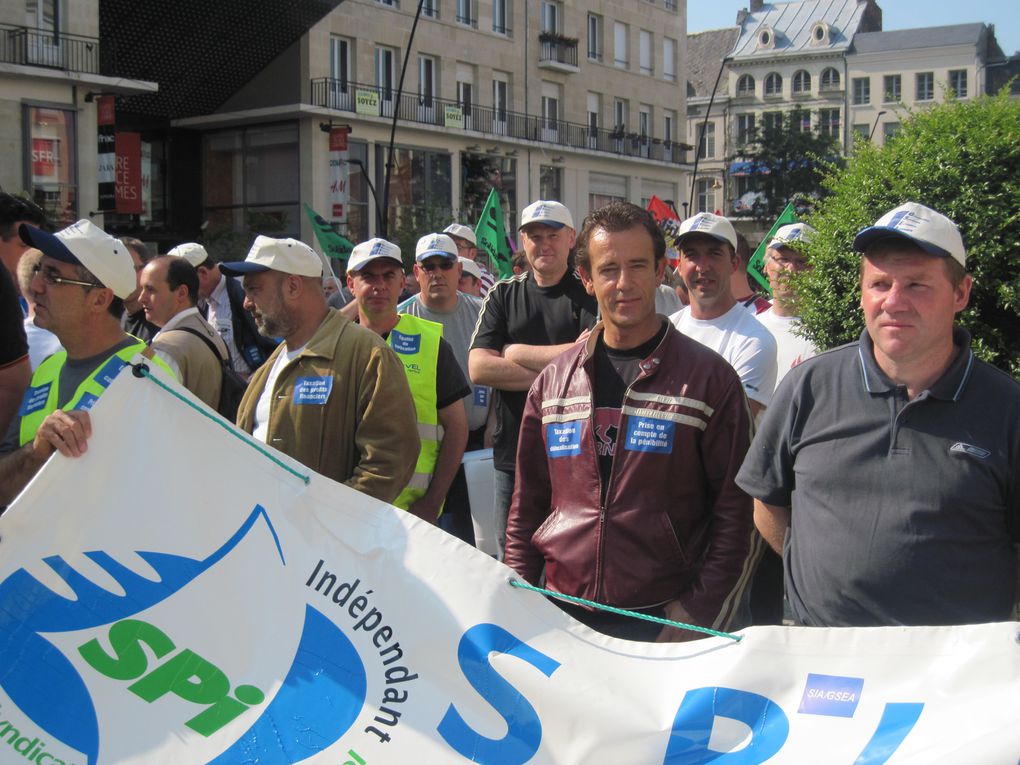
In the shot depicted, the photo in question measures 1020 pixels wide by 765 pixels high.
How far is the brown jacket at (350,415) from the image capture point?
404cm

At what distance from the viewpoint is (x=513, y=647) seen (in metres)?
2.77

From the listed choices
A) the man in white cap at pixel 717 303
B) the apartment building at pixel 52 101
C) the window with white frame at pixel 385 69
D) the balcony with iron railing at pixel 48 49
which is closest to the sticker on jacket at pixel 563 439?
the man in white cap at pixel 717 303

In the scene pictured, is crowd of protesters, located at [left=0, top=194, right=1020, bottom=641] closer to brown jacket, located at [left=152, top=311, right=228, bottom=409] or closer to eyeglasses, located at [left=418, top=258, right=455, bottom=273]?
brown jacket, located at [left=152, top=311, right=228, bottom=409]

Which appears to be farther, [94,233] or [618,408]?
[94,233]

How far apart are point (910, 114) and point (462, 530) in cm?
309

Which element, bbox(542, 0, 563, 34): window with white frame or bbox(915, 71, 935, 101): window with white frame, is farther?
bbox(915, 71, 935, 101): window with white frame

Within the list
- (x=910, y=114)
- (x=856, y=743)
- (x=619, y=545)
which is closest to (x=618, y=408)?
(x=619, y=545)

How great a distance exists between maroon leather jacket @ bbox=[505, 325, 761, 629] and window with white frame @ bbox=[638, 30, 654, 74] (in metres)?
50.9

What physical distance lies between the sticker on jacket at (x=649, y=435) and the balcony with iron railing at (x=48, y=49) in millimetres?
28142

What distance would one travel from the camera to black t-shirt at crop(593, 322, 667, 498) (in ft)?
11.1

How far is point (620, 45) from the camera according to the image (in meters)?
50.7

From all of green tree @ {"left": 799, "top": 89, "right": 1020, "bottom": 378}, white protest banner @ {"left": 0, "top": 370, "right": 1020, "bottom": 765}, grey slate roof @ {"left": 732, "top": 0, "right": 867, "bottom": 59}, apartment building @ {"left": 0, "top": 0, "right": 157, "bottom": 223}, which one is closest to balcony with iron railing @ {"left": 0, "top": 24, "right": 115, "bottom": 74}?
apartment building @ {"left": 0, "top": 0, "right": 157, "bottom": 223}

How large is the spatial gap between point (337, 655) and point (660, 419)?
1157 mm

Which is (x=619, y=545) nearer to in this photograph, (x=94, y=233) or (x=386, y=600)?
(x=386, y=600)
